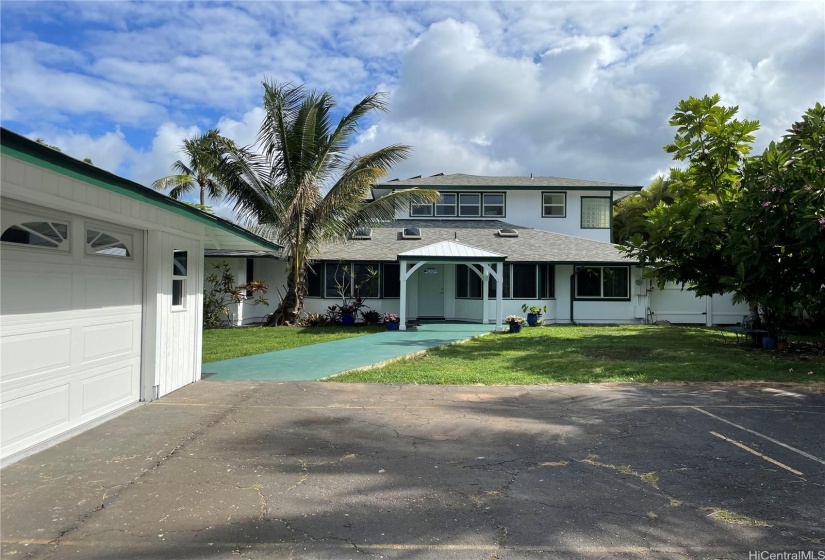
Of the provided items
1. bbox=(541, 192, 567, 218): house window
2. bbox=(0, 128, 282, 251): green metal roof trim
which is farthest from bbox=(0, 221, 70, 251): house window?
bbox=(541, 192, 567, 218): house window

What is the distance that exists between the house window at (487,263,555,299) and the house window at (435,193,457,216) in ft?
17.3

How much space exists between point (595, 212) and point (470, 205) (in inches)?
226

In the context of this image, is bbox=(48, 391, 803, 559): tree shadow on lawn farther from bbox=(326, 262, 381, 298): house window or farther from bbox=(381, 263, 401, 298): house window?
bbox=(381, 263, 401, 298): house window

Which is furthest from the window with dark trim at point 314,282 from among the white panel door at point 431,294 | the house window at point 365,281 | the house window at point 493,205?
A: the house window at point 493,205

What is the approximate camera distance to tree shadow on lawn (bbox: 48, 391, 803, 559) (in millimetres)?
3523

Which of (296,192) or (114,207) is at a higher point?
(296,192)

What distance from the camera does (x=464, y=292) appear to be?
21.4 m

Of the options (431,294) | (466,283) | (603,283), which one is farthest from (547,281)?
(431,294)

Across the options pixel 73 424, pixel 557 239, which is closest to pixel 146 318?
pixel 73 424

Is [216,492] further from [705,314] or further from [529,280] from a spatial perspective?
[705,314]

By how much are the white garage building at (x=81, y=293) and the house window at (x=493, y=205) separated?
17.5 metres

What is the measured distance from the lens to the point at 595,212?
2405 cm

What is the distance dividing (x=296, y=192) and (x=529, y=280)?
373 inches

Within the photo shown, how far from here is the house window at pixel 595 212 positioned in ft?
78.7
